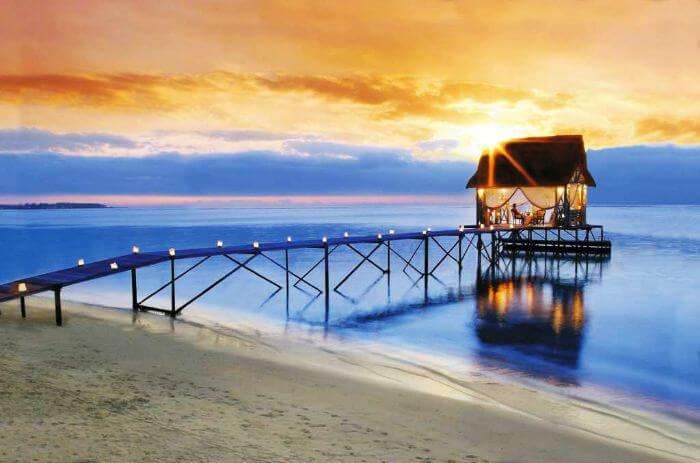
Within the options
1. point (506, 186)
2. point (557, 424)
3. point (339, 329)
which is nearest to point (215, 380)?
point (557, 424)

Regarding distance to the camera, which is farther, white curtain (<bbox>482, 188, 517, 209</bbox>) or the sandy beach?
white curtain (<bbox>482, 188, 517, 209</bbox>)

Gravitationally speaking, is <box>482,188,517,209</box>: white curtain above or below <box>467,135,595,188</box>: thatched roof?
below

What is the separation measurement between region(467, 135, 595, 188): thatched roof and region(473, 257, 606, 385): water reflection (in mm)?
5818

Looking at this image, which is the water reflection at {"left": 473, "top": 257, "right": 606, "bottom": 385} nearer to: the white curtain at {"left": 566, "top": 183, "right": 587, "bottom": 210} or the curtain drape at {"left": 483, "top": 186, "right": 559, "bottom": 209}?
the curtain drape at {"left": 483, "top": 186, "right": 559, "bottom": 209}

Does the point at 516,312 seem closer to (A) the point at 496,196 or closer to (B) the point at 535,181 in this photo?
(B) the point at 535,181

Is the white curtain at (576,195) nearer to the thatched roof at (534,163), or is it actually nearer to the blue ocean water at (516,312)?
the thatched roof at (534,163)

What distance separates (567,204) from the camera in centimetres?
3441

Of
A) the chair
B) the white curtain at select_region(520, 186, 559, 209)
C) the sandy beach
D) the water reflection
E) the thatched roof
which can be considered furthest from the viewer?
the chair

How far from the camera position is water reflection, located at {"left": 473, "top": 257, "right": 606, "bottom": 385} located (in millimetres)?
12953

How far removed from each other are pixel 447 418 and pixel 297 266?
2606 centimetres

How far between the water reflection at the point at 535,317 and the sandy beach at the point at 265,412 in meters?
2.38

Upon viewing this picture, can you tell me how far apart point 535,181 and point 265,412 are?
3108cm

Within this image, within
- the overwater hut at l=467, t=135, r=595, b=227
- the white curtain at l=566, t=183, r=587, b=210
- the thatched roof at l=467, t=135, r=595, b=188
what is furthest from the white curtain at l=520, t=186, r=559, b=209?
the white curtain at l=566, t=183, r=587, b=210

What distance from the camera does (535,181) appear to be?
113 ft
